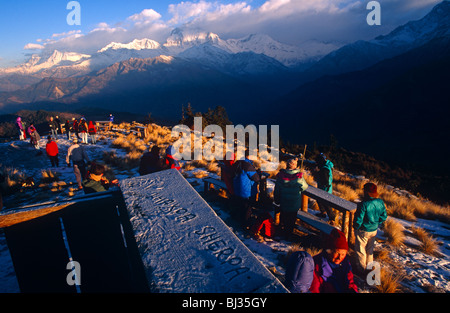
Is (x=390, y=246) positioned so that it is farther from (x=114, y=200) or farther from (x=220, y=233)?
(x=114, y=200)

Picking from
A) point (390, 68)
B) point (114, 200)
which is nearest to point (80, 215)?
Result: point (114, 200)

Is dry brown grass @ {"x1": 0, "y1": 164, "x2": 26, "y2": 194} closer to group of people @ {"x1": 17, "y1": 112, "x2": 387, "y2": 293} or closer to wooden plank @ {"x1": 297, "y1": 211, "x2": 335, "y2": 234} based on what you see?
group of people @ {"x1": 17, "y1": 112, "x2": 387, "y2": 293}

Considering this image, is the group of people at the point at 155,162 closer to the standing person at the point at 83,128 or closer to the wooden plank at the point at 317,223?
the wooden plank at the point at 317,223

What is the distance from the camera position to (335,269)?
3.23 m

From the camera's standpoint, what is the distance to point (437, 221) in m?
7.34

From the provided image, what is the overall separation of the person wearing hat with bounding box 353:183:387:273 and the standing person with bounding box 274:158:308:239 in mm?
1134

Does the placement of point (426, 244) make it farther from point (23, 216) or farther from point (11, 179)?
point (11, 179)

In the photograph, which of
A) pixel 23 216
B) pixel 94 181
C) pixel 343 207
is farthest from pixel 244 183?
pixel 23 216

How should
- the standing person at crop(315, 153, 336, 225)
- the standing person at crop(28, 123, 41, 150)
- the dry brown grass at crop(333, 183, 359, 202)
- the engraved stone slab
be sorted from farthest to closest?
1. the standing person at crop(28, 123, 41, 150)
2. the dry brown grass at crop(333, 183, 359, 202)
3. the standing person at crop(315, 153, 336, 225)
4. the engraved stone slab

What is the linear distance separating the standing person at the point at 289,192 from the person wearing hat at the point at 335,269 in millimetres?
1688

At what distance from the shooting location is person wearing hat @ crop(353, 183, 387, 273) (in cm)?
410

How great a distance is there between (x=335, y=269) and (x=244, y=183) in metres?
2.57

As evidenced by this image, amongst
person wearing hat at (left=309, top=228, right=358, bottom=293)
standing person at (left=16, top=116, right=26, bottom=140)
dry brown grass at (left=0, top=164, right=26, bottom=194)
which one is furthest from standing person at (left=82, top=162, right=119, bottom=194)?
standing person at (left=16, top=116, right=26, bottom=140)

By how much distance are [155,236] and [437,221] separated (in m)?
8.97
